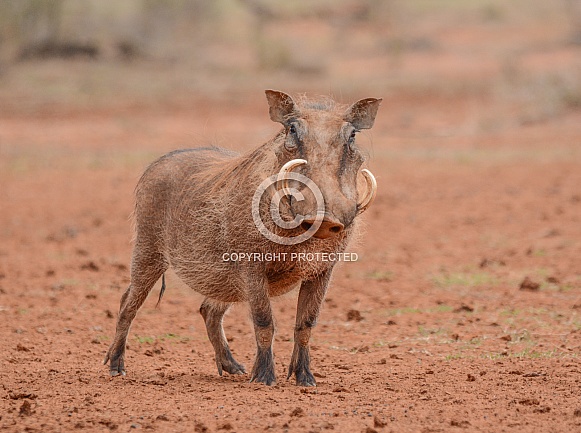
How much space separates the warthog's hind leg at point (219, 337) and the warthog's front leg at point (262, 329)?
612 mm

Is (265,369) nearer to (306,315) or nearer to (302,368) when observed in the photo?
(302,368)

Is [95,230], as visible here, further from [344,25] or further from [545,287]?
[344,25]

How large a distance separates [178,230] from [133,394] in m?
1.05

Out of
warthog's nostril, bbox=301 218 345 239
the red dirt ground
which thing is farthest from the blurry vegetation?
warthog's nostril, bbox=301 218 345 239

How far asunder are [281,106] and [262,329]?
1.11m

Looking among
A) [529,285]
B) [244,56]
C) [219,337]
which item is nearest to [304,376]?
[219,337]

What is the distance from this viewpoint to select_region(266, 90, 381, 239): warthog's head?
4.16 m

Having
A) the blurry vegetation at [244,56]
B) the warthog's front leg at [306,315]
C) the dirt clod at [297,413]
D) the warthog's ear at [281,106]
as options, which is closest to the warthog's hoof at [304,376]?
the warthog's front leg at [306,315]

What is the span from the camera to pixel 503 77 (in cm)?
2209

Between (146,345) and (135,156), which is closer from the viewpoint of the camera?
(146,345)

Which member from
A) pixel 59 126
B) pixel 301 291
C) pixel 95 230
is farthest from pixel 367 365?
pixel 59 126

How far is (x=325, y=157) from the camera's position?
4.37 metres

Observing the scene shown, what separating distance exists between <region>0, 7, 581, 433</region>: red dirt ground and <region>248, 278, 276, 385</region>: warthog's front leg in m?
0.10

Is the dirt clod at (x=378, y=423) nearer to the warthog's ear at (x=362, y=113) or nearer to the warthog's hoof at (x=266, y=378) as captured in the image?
the warthog's hoof at (x=266, y=378)
